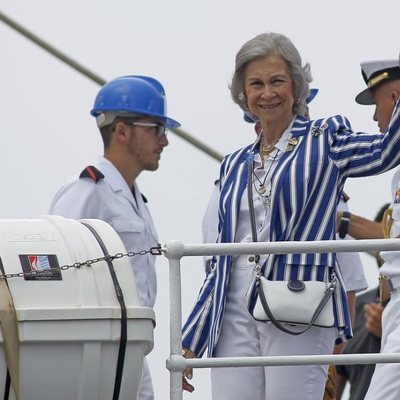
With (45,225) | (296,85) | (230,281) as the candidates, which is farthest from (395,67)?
(45,225)

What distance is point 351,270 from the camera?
806cm

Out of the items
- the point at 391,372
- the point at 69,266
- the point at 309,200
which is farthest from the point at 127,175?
the point at 69,266

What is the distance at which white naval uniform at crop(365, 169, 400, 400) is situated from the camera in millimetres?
6105

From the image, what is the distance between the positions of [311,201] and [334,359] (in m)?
0.93

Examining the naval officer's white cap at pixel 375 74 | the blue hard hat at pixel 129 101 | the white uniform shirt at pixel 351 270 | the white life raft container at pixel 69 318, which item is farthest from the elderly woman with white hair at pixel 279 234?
the blue hard hat at pixel 129 101

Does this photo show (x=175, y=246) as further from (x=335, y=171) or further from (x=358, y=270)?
(x=358, y=270)

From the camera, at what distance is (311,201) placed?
622 cm

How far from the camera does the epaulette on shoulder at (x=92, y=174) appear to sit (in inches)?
306

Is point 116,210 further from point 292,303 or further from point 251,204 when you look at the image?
point 292,303

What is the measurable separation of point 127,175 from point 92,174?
0.81ft

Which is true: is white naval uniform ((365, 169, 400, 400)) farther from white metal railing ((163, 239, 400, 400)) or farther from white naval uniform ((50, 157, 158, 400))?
Answer: white naval uniform ((50, 157, 158, 400))

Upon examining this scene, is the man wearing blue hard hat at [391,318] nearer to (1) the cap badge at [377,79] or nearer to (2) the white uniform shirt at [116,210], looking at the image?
(1) the cap badge at [377,79]

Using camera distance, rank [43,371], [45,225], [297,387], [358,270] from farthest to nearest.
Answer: [358,270] → [297,387] → [45,225] → [43,371]

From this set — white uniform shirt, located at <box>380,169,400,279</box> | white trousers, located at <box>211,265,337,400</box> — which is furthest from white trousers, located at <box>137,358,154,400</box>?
white uniform shirt, located at <box>380,169,400,279</box>
